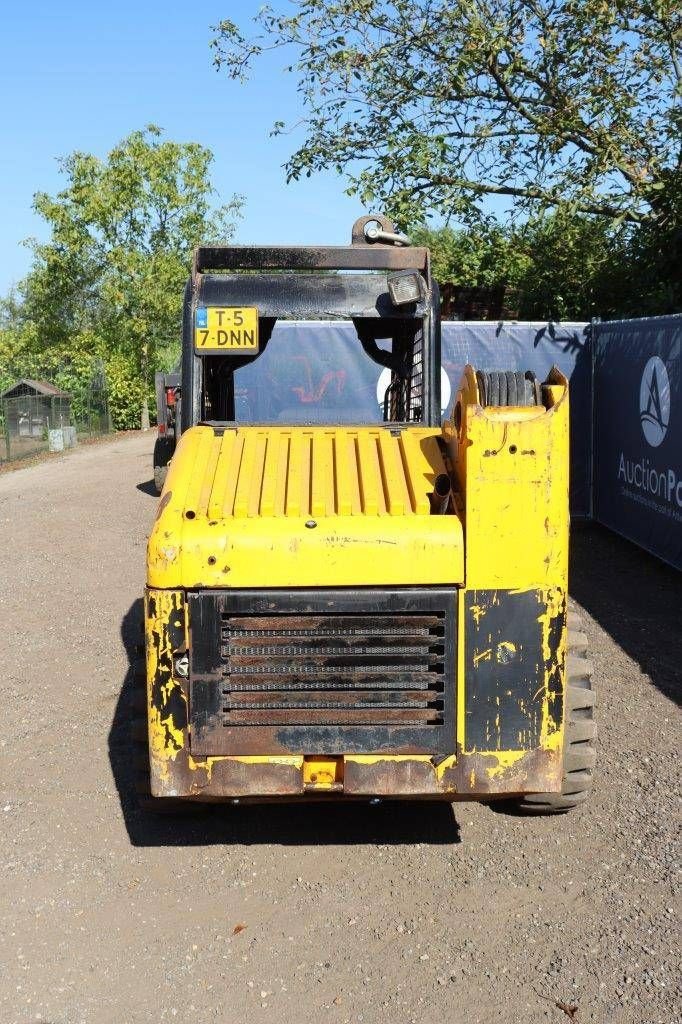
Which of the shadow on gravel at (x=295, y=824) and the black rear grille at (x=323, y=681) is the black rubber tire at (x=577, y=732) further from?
the black rear grille at (x=323, y=681)

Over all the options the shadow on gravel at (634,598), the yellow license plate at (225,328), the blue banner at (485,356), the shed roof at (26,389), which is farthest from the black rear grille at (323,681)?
the shed roof at (26,389)

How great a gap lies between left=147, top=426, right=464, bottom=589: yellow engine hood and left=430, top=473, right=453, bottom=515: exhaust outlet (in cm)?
4

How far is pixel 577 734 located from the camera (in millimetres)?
4289

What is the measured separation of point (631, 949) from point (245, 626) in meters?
1.88

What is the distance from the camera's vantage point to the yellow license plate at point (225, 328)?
4.81m

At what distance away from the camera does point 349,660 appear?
379cm

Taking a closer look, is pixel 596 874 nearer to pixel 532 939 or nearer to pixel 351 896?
pixel 532 939

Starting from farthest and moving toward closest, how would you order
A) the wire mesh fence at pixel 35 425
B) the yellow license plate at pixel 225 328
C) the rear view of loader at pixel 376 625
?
the wire mesh fence at pixel 35 425 → the yellow license plate at pixel 225 328 → the rear view of loader at pixel 376 625

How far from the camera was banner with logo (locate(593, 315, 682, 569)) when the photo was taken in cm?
960

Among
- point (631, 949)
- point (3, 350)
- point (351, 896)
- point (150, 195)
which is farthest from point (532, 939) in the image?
point (3, 350)

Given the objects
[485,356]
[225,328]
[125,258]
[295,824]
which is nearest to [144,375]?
[125,258]

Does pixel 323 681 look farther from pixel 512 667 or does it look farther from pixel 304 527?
pixel 512 667

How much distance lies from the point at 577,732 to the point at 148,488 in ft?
47.0

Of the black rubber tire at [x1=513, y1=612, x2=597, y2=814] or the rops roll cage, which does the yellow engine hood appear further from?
the black rubber tire at [x1=513, y1=612, x2=597, y2=814]
